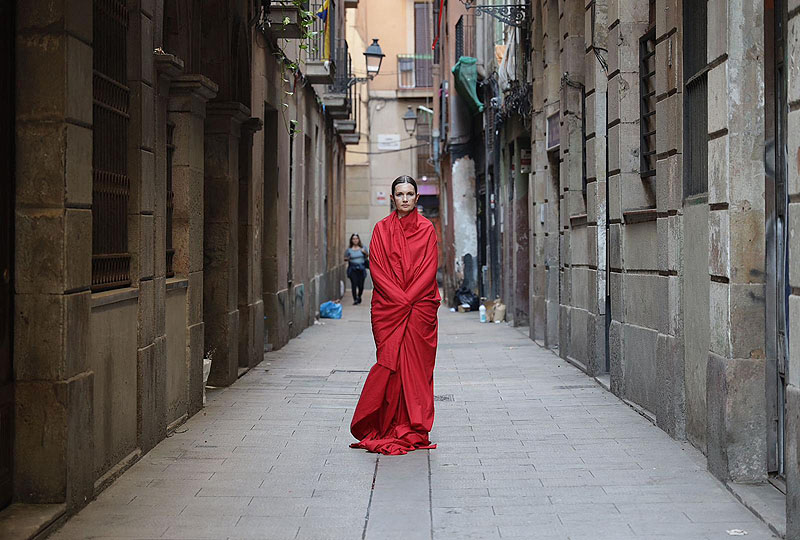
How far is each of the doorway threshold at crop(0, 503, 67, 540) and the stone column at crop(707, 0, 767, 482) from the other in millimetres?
3970

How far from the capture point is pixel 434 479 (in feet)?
22.9

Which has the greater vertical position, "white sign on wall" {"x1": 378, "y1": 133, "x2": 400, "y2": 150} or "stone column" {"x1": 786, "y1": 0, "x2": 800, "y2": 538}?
Answer: "white sign on wall" {"x1": 378, "y1": 133, "x2": 400, "y2": 150}

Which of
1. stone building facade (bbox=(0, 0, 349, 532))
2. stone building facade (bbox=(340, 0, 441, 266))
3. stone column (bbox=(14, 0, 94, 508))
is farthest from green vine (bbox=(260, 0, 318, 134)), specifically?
stone building facade (bbox=(340, 0, 441, 266))

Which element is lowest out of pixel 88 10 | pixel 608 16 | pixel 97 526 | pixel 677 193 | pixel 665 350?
pixel 97 526

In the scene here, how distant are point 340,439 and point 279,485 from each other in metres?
1.71

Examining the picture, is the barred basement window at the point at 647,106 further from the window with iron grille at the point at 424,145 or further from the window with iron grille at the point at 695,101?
the window with iron grille at the point at 424,145

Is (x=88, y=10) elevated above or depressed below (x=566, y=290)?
above

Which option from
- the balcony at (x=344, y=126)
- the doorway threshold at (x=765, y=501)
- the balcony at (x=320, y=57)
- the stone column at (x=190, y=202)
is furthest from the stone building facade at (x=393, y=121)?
the doorway threshold at (x=765, y=501)

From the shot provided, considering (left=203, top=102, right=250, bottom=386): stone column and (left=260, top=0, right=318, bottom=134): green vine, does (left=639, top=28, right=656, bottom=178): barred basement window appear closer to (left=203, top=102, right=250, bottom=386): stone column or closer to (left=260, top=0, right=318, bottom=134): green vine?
(left=260, top=0, right=318, bottom=134): green vine

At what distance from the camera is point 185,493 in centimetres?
656

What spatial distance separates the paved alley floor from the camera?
18.9 feet

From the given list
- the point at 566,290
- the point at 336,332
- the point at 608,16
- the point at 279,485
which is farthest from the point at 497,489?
the point at 336,332

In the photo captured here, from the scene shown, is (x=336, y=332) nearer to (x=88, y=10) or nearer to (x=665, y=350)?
(x=665, y=350)

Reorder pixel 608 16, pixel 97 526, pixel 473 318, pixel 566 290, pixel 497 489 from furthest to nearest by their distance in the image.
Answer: pixel 473 318
pixel 566 290
pixel 608 16
pixel 497 489
pixel 97 526
